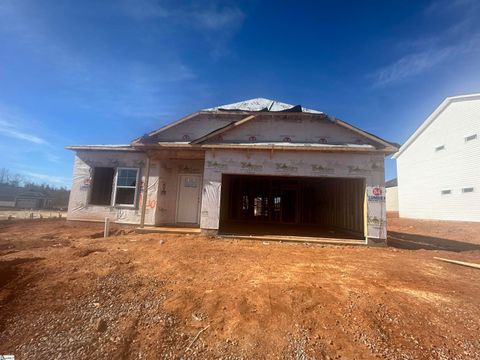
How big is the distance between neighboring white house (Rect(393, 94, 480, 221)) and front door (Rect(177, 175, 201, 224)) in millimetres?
19583

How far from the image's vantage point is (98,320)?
3.46 meters

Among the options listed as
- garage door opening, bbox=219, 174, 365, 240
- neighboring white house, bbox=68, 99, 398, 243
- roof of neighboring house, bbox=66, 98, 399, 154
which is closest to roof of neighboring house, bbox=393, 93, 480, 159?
garage door opening, bbox=219, 174, 365, 240

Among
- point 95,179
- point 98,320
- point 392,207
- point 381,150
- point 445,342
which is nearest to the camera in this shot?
point 445,342

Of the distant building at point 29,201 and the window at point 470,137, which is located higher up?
the window at point 470,137

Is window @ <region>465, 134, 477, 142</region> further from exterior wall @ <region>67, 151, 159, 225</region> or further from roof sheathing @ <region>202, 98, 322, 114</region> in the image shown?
exterior wall @ <region>67, 151, 159, 225</region>

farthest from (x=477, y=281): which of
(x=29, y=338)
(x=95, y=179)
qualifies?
(x=95, y=179)

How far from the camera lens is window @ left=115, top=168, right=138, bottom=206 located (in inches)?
447

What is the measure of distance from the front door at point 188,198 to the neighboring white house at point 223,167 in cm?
5

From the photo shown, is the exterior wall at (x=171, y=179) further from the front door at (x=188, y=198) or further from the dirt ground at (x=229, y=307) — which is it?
the dirt ground at (x=229, y=307)

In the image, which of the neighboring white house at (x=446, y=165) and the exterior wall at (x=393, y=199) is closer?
the neighboring white house at (x=446, y=165)

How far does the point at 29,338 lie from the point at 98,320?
0.81 metres

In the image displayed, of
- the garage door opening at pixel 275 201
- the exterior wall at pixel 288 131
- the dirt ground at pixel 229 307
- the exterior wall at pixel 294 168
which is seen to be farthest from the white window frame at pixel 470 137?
the dirt ground at pixel 229 307

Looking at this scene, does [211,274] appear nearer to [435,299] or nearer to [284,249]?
[284,249]

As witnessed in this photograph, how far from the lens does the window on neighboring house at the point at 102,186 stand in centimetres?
1170
